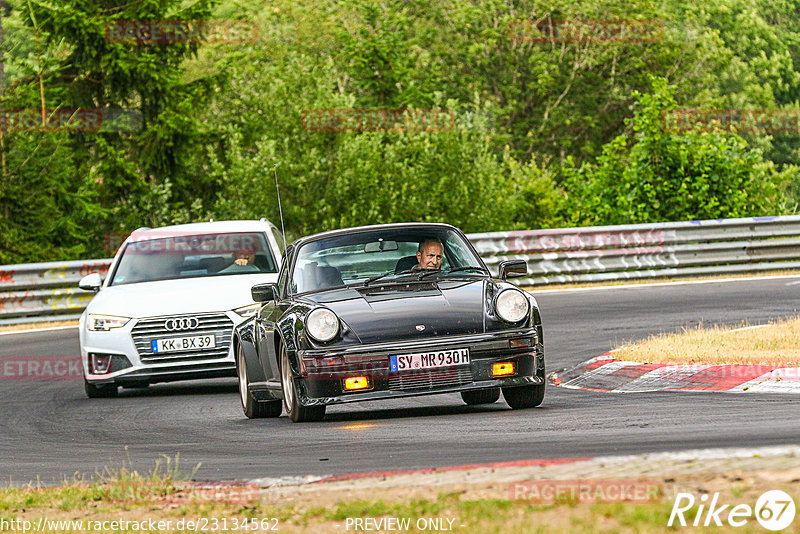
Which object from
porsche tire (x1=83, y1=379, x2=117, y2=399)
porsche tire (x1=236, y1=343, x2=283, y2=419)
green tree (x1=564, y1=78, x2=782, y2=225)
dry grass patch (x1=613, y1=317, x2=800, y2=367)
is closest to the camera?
porsche tire (x1=236, y1=343, x2=283, y2=419)

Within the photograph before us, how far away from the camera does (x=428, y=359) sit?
29.5 feet

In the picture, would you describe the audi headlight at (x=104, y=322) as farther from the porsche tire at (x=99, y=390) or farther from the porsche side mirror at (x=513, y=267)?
the porsche side mirror at (x=513, y=267)

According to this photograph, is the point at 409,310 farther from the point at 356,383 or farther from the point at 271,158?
the point at 271,158

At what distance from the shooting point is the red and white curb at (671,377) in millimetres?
A: 9977

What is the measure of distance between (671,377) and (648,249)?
1347cm

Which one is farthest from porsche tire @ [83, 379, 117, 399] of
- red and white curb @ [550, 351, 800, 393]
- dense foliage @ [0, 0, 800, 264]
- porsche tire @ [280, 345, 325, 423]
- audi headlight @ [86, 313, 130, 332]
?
dense foliage @ [0, 0, 800, 264]

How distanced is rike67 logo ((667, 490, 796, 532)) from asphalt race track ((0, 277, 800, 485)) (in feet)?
5.76

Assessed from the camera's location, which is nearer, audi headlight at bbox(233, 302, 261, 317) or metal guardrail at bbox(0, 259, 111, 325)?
audi headlight at bbox(233, 302, 261, 317)

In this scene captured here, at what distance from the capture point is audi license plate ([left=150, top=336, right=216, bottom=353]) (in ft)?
41.4

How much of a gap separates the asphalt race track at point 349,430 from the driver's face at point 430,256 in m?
1.04

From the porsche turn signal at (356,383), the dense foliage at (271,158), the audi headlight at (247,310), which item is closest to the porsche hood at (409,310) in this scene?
the porsche turn signal at (356,383)

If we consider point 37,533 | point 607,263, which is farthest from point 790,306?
point 37,533

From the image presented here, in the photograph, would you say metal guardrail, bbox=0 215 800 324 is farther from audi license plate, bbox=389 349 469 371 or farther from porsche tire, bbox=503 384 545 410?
audi license plate, bbox=389 349 469 371

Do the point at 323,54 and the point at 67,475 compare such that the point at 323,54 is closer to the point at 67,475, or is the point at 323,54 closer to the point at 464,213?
the point at 464,213
